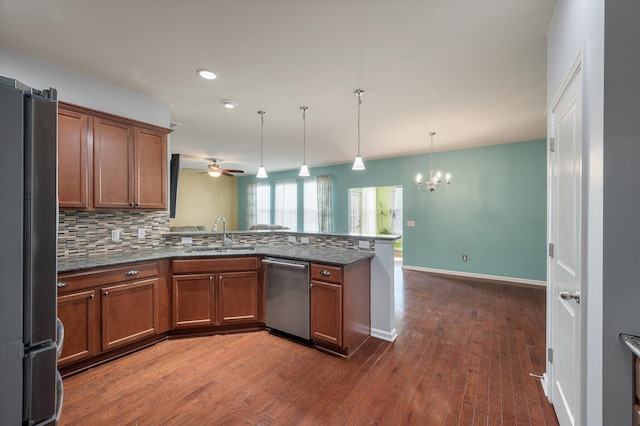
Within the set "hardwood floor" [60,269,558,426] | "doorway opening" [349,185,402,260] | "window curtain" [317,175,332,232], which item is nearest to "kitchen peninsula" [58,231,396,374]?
"hardwood floor" [60,269,558,426]

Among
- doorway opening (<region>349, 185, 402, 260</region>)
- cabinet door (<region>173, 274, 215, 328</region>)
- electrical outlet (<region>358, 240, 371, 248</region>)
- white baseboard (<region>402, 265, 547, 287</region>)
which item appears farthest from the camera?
doorway opening (<region>349, 185, 402, 260</region>)

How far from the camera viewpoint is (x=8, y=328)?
2.47 feet

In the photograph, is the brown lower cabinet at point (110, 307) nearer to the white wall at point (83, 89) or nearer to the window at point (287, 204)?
the white wall at point (83, 89)

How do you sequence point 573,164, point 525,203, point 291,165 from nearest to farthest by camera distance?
point 573,164
point 525,203
point 291,165

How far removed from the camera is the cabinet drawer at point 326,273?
2.43 meters

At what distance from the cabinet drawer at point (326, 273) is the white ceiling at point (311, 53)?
184cm

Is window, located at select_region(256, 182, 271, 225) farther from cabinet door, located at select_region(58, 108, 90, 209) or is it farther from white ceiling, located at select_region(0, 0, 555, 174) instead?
cabinet door, located at select_region(58, 108, 90, 209)

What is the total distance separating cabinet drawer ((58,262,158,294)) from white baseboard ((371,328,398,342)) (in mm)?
2334

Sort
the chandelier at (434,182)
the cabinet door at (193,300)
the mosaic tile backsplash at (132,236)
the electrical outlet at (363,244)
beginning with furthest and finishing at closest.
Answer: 1. the chandelier at (434,182)
2. the electrical outlet at (363,244)
3. the cabinet door at (193,300)
4. the mosaic tile backsplash at (132,236)

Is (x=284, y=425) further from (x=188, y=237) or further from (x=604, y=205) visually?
(x=188, y=237)

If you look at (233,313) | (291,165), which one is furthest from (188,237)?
(291,165)

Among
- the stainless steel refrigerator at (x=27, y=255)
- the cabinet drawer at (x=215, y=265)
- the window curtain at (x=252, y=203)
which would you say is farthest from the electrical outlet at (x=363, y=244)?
the window curtain at (x=252, y=203)

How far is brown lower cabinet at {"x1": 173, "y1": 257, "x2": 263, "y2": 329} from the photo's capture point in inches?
109

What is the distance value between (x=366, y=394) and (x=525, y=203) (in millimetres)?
4843
